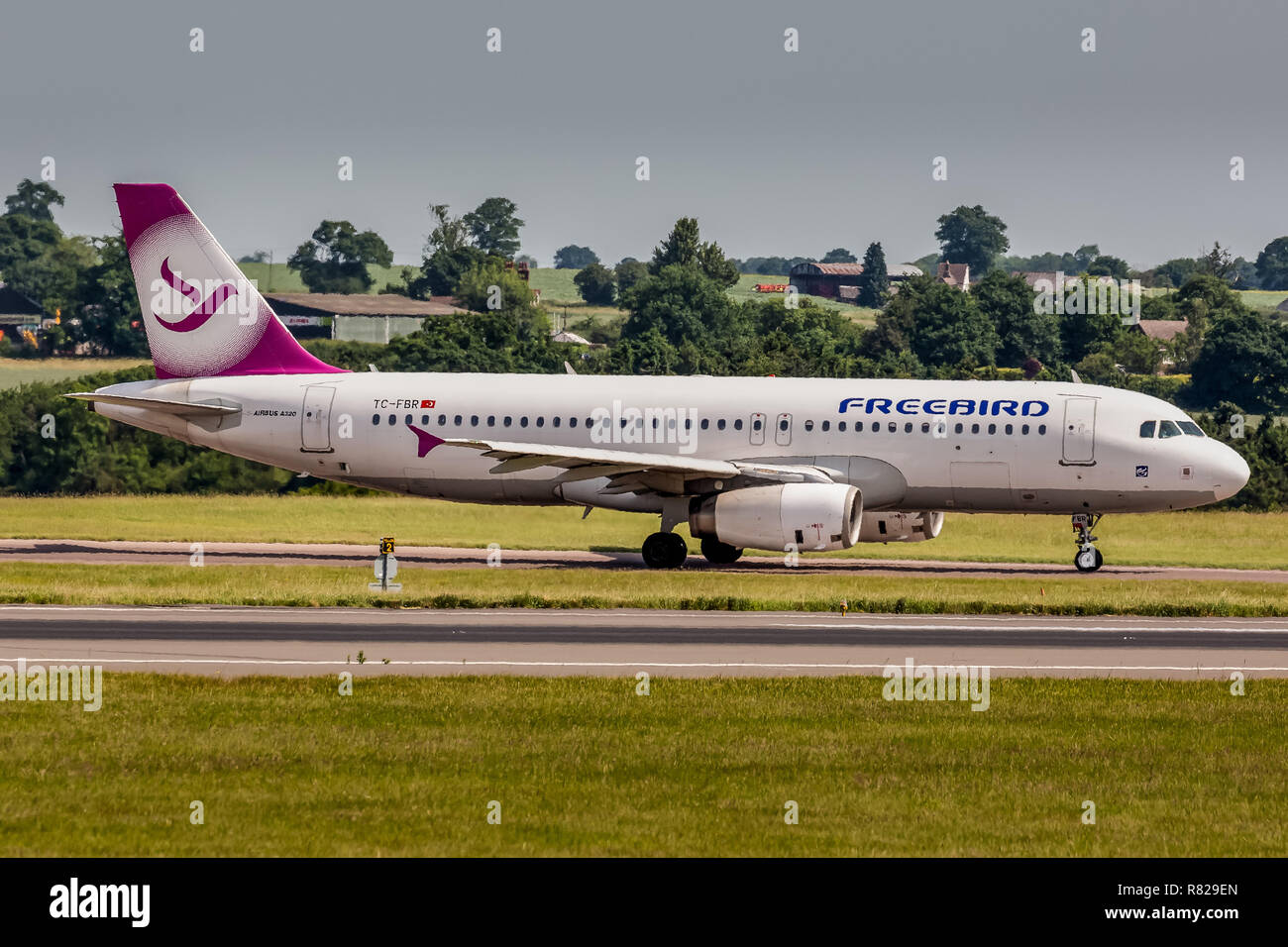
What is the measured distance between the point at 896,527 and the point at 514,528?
37.3 ft

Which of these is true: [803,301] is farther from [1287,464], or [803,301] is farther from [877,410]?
[877,410]

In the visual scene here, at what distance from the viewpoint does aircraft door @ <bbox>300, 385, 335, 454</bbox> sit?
4447cm

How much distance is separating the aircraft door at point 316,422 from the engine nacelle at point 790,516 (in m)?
10.7

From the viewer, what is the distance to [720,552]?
43.2 metres

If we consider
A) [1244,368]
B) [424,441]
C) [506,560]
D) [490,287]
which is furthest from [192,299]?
[490,287]

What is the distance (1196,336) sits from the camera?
124250mm

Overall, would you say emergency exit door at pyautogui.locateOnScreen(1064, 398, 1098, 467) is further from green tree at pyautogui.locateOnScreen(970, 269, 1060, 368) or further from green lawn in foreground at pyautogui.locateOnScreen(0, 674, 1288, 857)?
green tree at pyautogui.locateOnScreen(970, 269, 1060, 368)

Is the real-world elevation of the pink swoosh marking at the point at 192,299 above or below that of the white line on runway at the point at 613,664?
above

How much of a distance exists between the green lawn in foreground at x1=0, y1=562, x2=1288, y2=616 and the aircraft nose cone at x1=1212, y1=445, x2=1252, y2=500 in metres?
2.87

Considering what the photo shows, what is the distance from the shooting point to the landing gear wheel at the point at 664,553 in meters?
42.0

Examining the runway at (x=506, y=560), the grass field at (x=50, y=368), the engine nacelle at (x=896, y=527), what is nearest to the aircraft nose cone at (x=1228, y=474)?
the runway at (x=506, y=560)

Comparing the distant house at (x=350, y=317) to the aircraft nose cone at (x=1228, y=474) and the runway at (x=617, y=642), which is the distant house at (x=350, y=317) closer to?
the aircraft nose cone at (x=1228, y=474)
